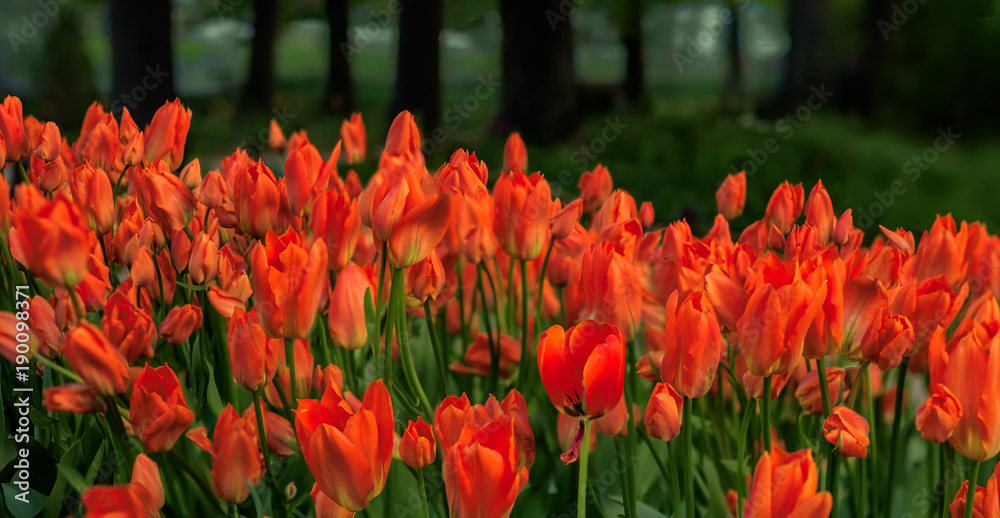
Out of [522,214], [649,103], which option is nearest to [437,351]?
[522,214]

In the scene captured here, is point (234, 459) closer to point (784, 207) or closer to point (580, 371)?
point (580, 371)

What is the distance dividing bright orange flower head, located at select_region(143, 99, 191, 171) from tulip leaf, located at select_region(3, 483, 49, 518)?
2.43 ft

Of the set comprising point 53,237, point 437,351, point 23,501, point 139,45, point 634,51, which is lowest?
point 634,51

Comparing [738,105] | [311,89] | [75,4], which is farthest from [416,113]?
[311,89]

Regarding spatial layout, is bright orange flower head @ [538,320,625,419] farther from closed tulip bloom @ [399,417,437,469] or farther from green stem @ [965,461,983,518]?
green stem @ [965,461,983,518]

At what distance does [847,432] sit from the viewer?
1175 mm

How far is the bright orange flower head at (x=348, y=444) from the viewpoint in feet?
3.13

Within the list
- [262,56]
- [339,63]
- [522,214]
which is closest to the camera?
[522,214]

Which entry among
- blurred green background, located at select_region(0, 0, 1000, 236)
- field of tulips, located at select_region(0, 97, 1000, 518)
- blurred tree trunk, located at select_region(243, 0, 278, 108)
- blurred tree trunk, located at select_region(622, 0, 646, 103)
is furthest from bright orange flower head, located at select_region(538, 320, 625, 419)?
blurred tree trunk, located at select_region(243, 0, 278, 108)

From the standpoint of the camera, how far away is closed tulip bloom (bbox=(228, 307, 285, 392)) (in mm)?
1177

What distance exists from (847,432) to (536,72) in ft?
33.1

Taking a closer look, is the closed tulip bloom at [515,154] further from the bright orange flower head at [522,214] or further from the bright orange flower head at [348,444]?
the bright orange flower head at [348,444]

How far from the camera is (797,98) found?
1582 cm

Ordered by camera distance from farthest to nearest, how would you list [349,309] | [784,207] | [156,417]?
1. [784,207]
2. [349,309]
3. [156,417]
